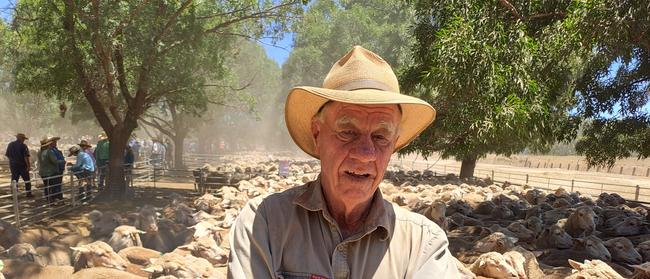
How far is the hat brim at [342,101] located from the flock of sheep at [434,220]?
3.09m

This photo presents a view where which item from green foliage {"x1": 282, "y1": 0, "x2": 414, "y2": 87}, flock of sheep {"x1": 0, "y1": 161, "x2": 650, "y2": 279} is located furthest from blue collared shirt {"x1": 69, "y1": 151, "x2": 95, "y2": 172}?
green foliage {"x1": 282, "y1": 0, "x2": 414, "y2": 87}

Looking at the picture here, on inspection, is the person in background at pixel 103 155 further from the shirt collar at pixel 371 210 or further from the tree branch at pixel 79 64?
the shirt collar at pixel 371 210

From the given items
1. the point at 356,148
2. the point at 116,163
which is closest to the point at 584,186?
the point at 116,163

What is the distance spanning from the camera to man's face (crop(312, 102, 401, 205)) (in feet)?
5.90

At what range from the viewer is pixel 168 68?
41.1 ft

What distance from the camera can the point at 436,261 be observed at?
181 cm

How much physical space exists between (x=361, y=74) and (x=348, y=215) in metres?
0.57

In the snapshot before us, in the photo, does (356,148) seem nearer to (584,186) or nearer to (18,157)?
(18,157)

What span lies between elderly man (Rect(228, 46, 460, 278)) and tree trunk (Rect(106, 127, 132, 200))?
1204cm

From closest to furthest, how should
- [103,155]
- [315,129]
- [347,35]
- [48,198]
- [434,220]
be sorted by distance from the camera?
[315,129] → [434,220] → [48,198] → [103,155] → [347,35]

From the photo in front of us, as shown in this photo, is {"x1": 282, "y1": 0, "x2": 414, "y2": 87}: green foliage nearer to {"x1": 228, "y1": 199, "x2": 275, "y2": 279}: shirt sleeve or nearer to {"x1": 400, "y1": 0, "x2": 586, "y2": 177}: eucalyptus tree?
{"x1": 400, "y1": 0, "x2": 586, "y2": 177}: eucalyptus tree

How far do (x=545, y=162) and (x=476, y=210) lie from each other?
1510 inches

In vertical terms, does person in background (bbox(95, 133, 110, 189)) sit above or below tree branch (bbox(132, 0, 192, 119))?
below

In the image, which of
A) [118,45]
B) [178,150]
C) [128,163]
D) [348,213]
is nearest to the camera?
[348,213]
